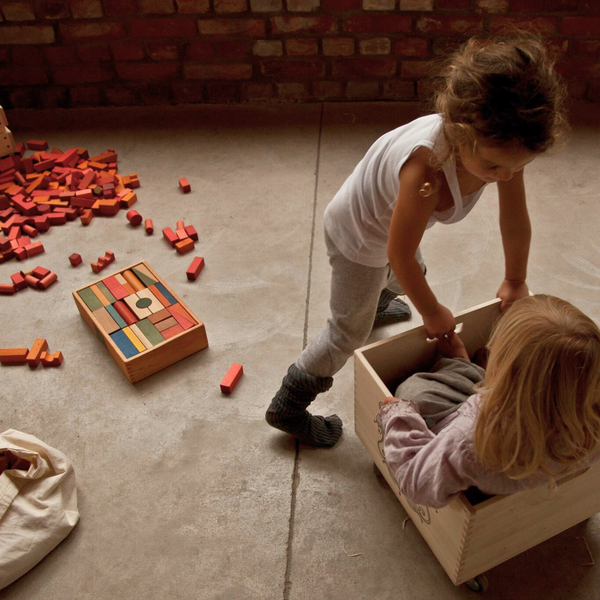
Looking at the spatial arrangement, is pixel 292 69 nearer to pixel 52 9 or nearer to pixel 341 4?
pixel 341 4

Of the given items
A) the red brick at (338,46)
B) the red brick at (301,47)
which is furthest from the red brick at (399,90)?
the red brick at (301,47)

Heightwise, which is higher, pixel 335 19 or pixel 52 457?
pixel 335 19

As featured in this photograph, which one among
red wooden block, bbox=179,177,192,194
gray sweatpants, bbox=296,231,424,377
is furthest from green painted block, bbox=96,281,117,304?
gray sweatpants, bbox=296,231,424,377

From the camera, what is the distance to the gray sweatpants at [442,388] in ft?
5.03

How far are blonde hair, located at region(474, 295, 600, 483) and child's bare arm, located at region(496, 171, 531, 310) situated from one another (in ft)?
1.53

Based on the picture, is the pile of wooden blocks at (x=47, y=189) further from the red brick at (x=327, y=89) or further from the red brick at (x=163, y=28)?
the red brick at (x=327, y=89)

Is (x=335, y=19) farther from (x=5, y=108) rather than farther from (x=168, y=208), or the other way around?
(x=5, y=108)

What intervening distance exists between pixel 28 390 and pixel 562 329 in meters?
1.76

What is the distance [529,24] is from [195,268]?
1982 millimetres

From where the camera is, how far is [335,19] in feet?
10.3

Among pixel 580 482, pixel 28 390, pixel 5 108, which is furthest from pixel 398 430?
pixel 5 108

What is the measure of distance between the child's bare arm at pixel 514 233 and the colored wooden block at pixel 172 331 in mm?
1071

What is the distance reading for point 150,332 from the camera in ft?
7.23

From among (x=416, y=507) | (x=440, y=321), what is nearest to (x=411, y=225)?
(x=440, y=321)
